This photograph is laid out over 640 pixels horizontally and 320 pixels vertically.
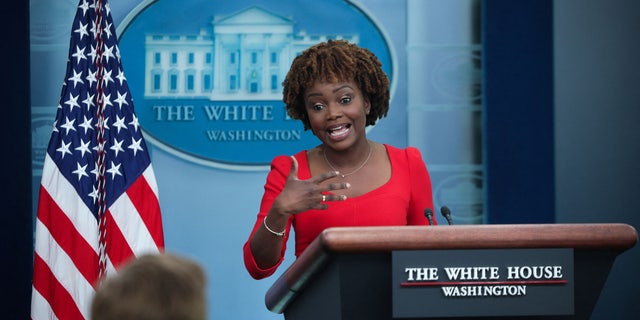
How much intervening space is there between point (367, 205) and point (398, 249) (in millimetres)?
765

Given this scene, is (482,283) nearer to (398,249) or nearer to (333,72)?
(398,249)

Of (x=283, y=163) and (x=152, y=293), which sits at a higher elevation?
(x=283, y=163)

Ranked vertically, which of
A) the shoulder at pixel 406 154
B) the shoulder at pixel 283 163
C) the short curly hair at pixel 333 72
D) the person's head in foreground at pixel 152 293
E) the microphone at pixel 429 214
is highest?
the short curly hair at pixel 333 72

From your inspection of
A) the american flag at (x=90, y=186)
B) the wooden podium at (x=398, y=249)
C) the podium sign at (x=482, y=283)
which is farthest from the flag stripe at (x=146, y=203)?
the podium sign at (x=482, y=283)

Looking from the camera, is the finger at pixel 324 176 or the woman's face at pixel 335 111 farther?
the woman's face at pixel 335 111

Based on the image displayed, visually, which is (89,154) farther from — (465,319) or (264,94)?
(465,319)

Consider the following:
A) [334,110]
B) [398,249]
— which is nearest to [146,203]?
[334,110]

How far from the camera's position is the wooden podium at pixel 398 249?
5.84ft

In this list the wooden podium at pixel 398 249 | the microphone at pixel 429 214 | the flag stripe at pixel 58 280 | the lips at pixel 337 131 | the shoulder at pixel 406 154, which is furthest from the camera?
the flag stripe at pixel 58 280

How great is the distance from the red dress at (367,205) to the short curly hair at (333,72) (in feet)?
0.52

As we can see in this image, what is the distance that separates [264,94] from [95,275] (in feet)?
4.42

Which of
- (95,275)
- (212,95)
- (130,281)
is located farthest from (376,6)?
(130,281)

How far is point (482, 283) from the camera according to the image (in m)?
1.83

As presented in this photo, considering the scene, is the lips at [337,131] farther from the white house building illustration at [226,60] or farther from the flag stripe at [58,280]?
the white house building illustration at [226,60]
